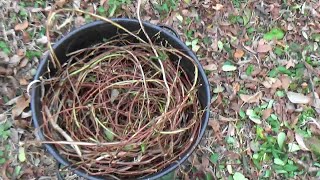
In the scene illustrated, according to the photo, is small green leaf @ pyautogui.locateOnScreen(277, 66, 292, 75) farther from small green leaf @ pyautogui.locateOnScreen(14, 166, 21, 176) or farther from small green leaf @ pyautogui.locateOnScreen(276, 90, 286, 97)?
small green leaf @ pyautogui.locateOnScreen(14, 166, 21, 176)

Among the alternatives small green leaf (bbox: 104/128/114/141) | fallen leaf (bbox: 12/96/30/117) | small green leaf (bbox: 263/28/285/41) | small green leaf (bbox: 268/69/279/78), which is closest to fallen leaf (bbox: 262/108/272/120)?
small green leaf (bbox: 268/69/279/78)

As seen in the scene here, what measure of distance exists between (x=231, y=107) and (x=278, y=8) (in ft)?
1.14

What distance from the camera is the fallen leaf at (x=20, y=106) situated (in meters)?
1.27

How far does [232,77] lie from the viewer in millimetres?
1394

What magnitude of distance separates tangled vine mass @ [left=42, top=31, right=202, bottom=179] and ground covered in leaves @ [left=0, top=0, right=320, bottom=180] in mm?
143

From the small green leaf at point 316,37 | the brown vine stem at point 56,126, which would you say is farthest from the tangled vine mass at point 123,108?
the small green leaf at point 316,37

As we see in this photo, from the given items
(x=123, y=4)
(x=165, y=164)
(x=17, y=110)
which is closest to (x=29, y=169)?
(x=17, y=110)

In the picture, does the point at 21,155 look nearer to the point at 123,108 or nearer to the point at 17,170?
the point at 17,170

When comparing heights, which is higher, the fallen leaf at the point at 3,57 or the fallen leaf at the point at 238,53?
the fallen leaf at the point at 3,57

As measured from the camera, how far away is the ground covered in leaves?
129cm

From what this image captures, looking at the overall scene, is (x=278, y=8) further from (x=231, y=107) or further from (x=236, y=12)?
(x=231, y=107)

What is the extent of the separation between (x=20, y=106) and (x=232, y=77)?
585 mm

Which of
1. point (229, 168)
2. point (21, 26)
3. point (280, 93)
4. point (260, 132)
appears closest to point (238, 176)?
point (229, 168)

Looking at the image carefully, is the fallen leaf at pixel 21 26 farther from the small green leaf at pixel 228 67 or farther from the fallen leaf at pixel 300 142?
the fallen leaf at pixel 300 142
